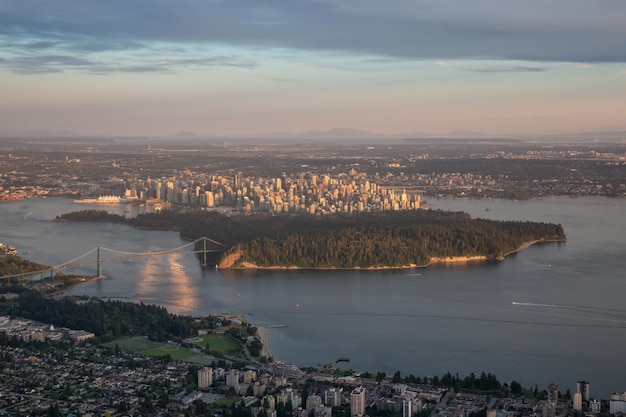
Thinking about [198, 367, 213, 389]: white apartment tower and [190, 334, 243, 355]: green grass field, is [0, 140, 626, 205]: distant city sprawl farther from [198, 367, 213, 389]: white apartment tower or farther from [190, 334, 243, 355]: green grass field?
[198, 367, 213, 389]: white apartment tower

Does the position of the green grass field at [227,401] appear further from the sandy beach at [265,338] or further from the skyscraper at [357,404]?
the sandy beach at [265,338]

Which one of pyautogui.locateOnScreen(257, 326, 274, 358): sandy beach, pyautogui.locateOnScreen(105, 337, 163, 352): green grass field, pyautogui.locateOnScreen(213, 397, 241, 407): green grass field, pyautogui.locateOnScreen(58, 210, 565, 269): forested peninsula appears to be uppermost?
pyautogui.locateOnScreen(58, 210, 565, 269): forested peninsula

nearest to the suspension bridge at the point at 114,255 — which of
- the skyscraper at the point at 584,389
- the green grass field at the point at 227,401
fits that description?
the green grass field at the point at 227,401

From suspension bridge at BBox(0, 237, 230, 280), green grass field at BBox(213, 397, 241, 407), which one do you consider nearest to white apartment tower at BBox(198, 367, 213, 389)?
green grass field at BBox(213, 397, 241, 407)

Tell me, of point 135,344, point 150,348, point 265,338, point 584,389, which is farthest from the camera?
point 265,338

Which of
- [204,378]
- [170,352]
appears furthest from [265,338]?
[204,378]

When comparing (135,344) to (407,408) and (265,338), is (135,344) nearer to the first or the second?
(265,338)

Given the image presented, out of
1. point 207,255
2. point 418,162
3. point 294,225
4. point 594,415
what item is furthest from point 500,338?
point 418,162
